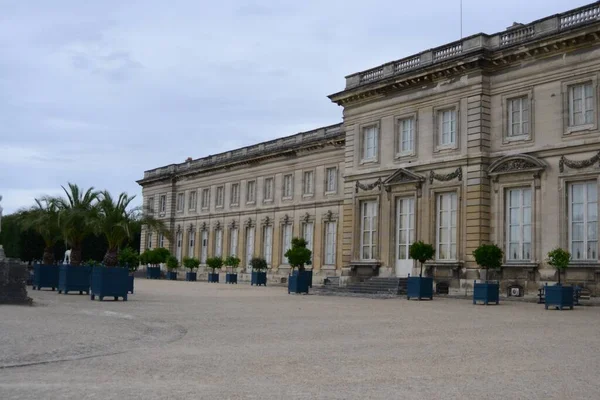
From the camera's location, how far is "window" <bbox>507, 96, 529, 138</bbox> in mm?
25016

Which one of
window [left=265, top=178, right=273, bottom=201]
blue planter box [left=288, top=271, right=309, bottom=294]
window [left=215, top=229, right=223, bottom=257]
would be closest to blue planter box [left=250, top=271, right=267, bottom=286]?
window [left=265, top=178, right=273, bottom=201]

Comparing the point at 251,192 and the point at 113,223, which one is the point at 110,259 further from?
the point at 251,192

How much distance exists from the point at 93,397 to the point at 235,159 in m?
43.6

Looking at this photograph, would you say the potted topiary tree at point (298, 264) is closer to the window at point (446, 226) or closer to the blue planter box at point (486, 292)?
the window at point (446, 226)

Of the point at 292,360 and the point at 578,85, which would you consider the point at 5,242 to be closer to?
the point at 578,85

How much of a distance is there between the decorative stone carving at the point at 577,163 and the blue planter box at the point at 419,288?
18.2 feet

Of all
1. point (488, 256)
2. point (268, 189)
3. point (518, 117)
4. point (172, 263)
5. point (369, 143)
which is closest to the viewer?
point (488, 256)

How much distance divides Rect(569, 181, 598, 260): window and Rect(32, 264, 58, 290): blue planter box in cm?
1711

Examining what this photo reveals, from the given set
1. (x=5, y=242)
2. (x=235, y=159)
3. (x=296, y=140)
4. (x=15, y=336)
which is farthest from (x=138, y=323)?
(x=5, y=242)

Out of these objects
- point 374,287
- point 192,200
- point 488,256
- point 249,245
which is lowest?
point 374,287

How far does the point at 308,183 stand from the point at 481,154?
59.9ft

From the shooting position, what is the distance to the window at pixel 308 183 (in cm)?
4244

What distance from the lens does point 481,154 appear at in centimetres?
2564

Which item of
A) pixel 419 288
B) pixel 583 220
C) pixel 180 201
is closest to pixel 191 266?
pixel 180 201
